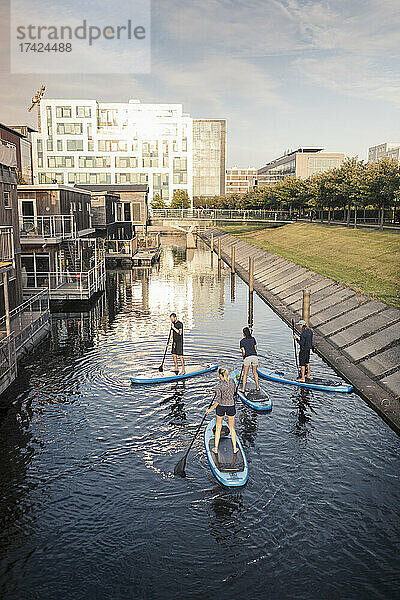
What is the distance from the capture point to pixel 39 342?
3078 centimetres

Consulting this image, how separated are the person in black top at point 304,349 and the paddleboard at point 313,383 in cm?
33

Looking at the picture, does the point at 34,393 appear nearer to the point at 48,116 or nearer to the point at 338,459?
the point at 338,459

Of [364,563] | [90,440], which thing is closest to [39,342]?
[90,440]

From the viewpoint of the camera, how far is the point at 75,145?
512ft

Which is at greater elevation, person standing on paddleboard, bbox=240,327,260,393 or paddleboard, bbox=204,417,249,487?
person standing on paddleboard, bbox=240,327,260,393

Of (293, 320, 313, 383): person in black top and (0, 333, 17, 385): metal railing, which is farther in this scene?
(293, 320, 313, 383): person in black top

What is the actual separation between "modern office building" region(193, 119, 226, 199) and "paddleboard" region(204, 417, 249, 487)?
181 m

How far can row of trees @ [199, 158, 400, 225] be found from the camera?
67.4m

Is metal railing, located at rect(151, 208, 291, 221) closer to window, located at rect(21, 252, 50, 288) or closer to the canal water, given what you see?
window, located at rect(21, 252, 50, 288)

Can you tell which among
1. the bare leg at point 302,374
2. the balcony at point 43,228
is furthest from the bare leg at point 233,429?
the balcony at point 43,228

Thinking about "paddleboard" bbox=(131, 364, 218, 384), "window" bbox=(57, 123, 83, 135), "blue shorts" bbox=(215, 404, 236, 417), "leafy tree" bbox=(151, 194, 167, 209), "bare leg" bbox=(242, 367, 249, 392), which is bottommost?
"paddleboard" bbox=(131, 364, 218, 384)

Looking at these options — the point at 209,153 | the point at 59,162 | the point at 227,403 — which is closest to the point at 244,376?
the point at 227,403

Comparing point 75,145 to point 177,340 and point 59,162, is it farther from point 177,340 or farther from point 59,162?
point 177,340

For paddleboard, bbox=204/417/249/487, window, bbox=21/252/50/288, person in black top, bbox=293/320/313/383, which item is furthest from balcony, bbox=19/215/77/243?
paddleboard, bbox=204/417/249/487
